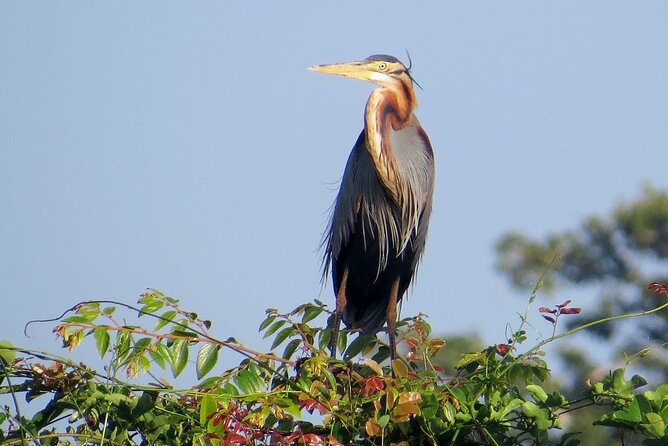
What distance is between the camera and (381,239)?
4.77 m

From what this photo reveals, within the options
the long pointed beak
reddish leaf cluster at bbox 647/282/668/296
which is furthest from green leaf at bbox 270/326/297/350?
the long pointed beak

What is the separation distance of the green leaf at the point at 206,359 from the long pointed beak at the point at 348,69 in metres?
2.44

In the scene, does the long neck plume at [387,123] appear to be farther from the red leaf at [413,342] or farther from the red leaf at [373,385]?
the red leaf at [373,385]

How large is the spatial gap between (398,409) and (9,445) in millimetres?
805

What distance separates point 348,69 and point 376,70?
161mm

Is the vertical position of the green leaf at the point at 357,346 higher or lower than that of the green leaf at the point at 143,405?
higher

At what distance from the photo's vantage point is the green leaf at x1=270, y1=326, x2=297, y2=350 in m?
2.88

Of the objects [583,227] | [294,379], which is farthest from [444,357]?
[294,379]

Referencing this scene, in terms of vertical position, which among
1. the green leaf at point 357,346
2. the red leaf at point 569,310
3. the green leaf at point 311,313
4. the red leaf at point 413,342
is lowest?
the red leaf at point 569,310

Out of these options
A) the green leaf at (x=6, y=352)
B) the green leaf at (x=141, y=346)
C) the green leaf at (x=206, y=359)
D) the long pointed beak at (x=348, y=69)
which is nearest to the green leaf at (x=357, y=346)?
the green leaf at (x=206, y=359)

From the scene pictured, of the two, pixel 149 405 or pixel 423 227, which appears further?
pixel 423 227

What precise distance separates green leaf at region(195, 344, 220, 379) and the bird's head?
2.45m

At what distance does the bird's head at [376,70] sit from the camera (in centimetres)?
479

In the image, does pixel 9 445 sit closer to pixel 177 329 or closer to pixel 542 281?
pixel 177 329
